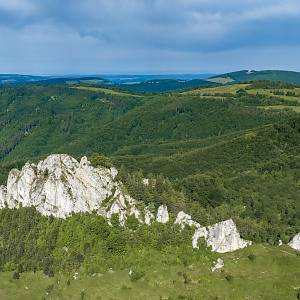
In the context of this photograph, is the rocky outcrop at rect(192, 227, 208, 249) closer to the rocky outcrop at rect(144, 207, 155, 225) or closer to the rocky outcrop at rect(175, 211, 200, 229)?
the rocky outcrop at rect(175, 211, 200, 229)

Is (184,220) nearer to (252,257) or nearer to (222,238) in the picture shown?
(222,238)

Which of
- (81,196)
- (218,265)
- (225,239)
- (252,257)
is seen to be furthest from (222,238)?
(81,196)

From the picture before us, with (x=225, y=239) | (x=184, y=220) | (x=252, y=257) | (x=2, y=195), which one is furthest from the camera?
(x=2, y=195)

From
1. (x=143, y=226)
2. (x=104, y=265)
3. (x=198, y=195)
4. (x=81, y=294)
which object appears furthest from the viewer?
(x=198, y=195)

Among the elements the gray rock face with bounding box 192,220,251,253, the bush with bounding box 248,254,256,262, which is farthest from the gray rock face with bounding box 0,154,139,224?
the bush with bounding box 248,254,256,262

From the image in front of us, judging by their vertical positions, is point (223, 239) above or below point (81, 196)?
below

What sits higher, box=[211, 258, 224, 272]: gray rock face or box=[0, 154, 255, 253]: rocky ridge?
box=[0, 154, 255, 253]: rocky ridge

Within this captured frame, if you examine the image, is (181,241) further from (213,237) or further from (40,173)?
(40,173)

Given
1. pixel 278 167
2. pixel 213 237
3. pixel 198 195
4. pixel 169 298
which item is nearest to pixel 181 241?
pixel 213 237
